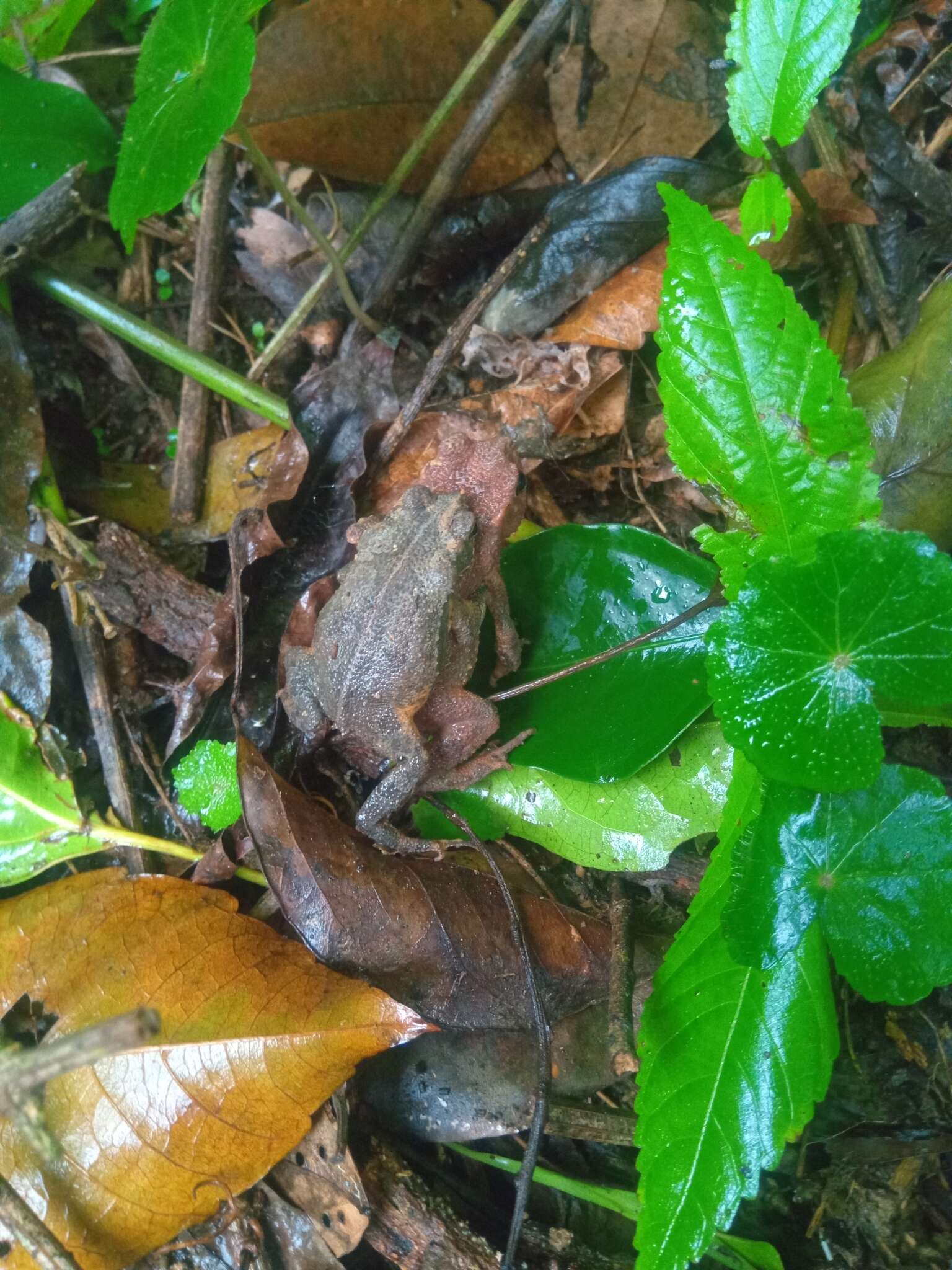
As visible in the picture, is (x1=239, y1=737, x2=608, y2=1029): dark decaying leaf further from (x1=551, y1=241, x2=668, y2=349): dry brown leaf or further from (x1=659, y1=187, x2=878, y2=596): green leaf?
(x1=551, y1=241, x2=668, y2=349): dry brown leaf

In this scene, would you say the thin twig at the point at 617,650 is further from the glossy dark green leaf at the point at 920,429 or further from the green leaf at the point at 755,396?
the glossy dark green leaf at the point at 920,429

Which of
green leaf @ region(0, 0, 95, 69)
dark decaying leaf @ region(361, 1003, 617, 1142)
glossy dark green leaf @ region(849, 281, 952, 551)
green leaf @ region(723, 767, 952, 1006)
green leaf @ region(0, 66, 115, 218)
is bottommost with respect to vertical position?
dark decaying leaf @ region(361, 1003, 617, 1142)

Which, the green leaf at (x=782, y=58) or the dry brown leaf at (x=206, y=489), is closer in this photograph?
the green leaf at (x=782, y=58)

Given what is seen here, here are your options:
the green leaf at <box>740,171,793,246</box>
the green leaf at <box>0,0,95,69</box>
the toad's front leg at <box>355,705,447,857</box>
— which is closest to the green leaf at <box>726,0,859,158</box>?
the green leaf at <box>740,171,793,246</box>

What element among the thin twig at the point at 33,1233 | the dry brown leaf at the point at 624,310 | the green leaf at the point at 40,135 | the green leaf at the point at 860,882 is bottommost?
the thin twig at the point at 33,1233

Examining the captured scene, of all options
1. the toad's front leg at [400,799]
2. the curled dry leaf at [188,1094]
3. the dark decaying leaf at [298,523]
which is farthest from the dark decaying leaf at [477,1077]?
the dark decaying leaf at [298,523]

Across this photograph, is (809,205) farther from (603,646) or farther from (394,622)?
(394,622)
